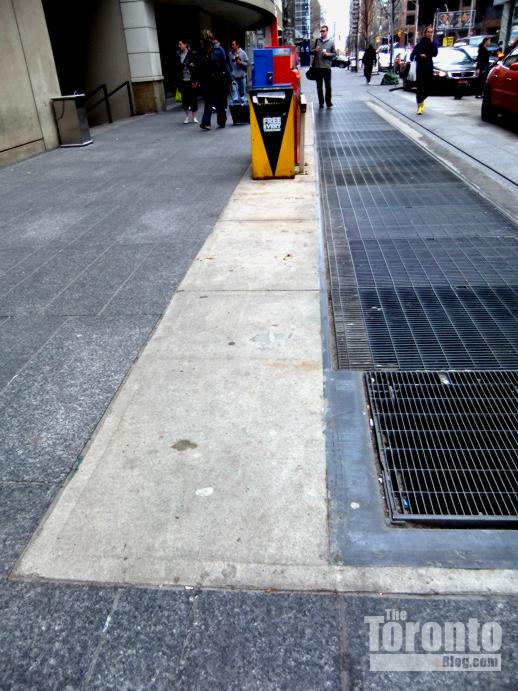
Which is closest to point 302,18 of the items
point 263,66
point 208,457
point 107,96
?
point 107,96

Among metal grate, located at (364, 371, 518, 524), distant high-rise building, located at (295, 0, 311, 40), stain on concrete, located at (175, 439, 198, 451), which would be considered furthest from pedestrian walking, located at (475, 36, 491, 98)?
distant high-rise building, located at (295, 0, 311, 40)

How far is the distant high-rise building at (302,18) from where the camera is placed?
120m

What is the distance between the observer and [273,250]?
5.60 metres

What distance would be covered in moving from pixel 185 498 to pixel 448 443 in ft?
4.48

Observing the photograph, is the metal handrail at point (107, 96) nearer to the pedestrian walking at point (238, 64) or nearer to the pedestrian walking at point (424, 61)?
the pedestrian walking at point (238, 64)

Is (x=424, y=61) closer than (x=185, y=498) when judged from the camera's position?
No

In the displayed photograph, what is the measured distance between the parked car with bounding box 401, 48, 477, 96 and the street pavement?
17997mm

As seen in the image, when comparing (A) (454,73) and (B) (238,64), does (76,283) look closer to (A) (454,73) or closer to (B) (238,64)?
(B) (238,64)

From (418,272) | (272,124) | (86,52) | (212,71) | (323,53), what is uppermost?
(86,52)

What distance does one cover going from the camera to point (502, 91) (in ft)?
40.8

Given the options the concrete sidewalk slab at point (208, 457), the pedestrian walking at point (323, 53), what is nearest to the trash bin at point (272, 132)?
the concrete sidewalk slab at point (208, 457)

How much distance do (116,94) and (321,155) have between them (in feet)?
37.7

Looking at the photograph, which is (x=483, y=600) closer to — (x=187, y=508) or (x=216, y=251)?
(x=187, y=508)

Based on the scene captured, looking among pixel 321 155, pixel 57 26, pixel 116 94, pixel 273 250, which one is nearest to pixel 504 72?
pixel 321 155
